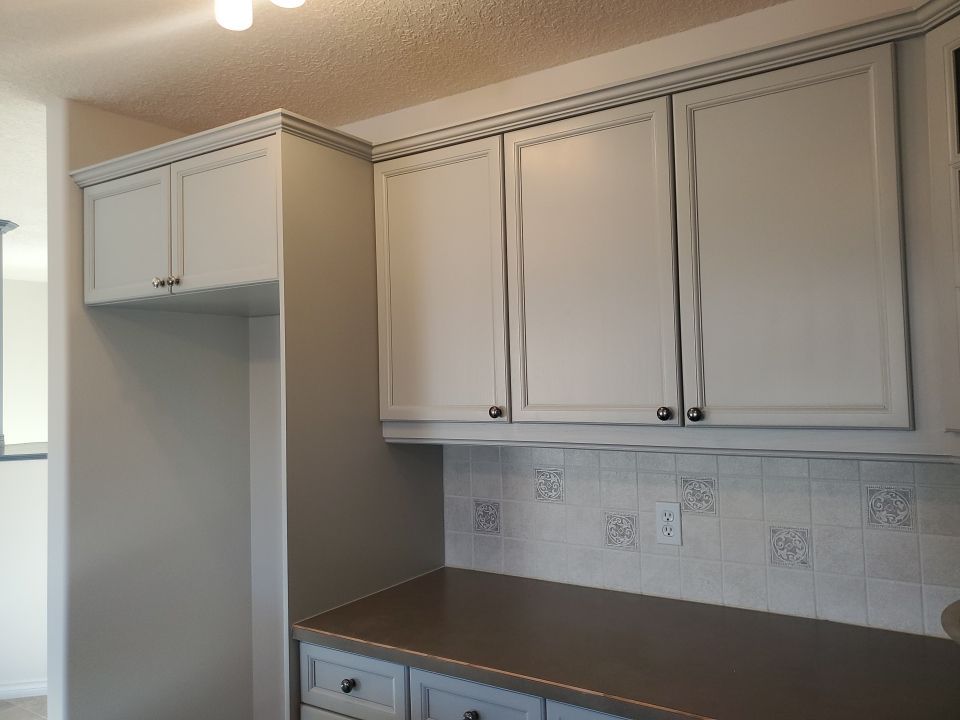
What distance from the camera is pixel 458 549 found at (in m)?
2.44

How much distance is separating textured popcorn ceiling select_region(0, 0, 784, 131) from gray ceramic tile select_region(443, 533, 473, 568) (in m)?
1.49

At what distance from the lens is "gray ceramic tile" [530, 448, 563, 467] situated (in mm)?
2229

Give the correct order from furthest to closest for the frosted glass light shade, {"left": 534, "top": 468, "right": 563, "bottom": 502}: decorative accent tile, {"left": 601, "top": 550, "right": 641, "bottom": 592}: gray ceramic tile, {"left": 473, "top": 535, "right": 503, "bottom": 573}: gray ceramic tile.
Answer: {"left": 473, "top": 535, "right": 503, "bottom": 573}: gray ceramic tile → {"left": 534, "top": 468, "right": 563, "bottom": 502}: decorative accent tile → {"left": 601, "top": 550, "right": 641, "bottom": 592}: gray ceramic tile → the frosted glass light shade

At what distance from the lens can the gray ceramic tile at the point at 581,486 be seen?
2.17m

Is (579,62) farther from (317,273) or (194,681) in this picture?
(194,681)

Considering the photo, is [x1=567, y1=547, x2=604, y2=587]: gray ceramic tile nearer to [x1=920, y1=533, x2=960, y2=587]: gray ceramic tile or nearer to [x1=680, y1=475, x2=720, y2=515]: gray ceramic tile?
[x1=680, y1=475, x2=720, y2=515]: gray ceramic tile

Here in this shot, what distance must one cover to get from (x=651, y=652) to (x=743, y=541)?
1.48ft

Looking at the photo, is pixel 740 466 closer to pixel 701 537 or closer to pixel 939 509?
pixel 701 537

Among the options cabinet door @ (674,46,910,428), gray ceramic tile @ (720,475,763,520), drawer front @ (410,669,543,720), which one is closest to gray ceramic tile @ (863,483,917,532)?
gray ceramic tile @ (720,475,763,520)

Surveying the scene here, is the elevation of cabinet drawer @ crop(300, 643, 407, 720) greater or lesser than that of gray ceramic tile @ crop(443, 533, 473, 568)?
lesser

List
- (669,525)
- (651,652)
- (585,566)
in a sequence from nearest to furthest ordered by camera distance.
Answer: (651,652), (669,525), (585,566)

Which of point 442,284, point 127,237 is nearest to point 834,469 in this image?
point 442,284

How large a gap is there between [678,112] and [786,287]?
498 millimetres

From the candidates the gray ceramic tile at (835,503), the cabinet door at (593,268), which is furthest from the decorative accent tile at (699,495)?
the cabinet door at (593,268)
